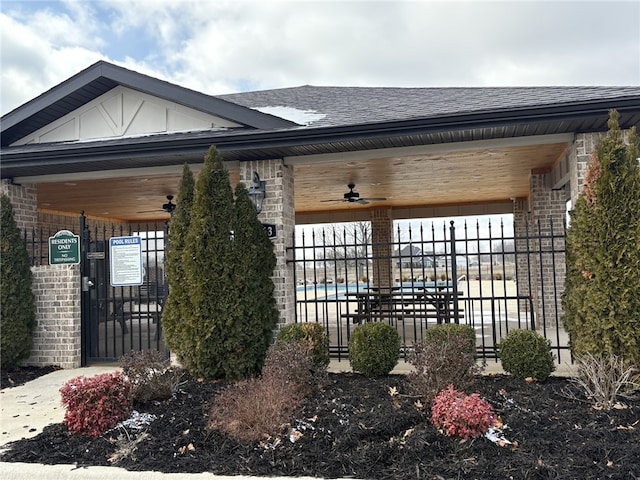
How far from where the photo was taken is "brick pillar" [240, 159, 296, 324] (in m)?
6.77

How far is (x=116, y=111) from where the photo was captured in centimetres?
759

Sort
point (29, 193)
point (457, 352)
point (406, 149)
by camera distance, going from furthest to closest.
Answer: point (29, 193) < point (406, 149) < point (457, 352)

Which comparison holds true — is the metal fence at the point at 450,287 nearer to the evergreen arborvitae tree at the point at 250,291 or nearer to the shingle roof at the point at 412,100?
the evergreen arborvitae tree at the point at 250,291

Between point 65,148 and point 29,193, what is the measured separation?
1.94m

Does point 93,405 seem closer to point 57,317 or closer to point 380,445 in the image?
point 380,445

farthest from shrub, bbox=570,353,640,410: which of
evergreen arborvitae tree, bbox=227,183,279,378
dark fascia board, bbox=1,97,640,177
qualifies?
evergreen arborvitae tree, bbox=227,183,279,378

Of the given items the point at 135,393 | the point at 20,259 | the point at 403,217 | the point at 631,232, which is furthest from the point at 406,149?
the point at 403,217

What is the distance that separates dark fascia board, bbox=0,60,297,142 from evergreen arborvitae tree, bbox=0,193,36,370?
1.36 meters

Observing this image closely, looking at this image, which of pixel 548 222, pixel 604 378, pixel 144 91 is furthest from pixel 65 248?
pixel 548 222

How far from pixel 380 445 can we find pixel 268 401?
98 centimetres

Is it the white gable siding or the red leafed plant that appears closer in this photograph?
the red leafed plant

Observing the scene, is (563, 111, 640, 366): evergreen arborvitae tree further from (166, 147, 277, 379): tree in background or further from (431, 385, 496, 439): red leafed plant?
(166, 147, 277, 379): tree in background

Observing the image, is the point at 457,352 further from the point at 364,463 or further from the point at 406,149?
the point at 406,149

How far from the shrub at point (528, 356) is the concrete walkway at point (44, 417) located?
55 cm
